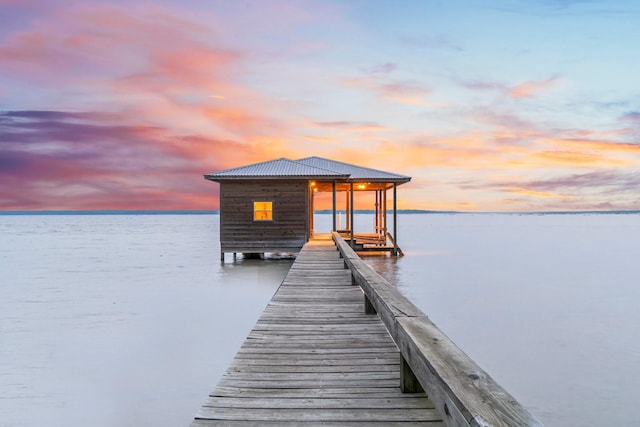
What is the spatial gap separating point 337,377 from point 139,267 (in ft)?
66.6

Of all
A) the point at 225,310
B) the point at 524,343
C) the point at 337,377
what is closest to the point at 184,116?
the point at 225,310

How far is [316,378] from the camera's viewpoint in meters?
3.39

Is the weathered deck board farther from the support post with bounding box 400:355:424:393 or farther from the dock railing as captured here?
the dock railing

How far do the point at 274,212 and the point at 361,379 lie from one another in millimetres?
15773

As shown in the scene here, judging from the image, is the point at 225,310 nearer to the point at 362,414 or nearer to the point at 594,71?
the point at 362,414

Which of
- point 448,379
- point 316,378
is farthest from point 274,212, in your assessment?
point 448,379

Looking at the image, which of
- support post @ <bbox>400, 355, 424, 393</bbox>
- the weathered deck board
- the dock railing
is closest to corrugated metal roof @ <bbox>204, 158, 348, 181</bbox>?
the weathered deck board

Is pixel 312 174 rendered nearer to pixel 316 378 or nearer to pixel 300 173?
pixel 300 173

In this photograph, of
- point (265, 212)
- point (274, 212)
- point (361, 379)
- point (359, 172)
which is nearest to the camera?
point (361, 379)

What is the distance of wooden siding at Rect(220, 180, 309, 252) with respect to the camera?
741 inches

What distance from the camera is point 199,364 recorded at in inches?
301

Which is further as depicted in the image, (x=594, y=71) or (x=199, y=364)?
(x=594, y=71)

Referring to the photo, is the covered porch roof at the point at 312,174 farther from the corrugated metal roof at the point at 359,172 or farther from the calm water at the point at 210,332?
the calm water at the point at 210,332

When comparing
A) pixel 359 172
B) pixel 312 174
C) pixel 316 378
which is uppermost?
pixel 359 172
